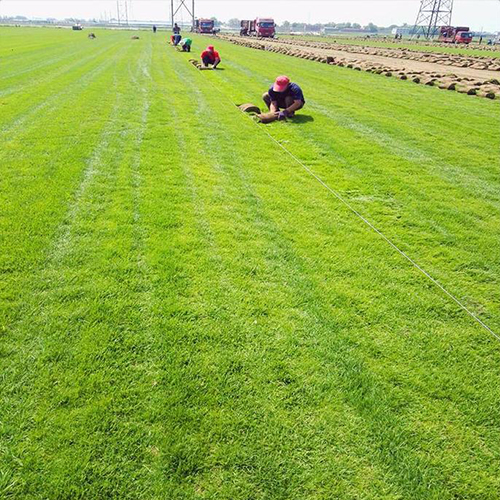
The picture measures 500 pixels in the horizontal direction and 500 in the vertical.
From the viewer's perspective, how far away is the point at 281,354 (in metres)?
3.03

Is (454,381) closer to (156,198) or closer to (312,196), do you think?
(312,196)

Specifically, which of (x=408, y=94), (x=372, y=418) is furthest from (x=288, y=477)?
(x=408, y=94)

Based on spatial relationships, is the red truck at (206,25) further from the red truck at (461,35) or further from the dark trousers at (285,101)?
the dark trousers at (285,101)

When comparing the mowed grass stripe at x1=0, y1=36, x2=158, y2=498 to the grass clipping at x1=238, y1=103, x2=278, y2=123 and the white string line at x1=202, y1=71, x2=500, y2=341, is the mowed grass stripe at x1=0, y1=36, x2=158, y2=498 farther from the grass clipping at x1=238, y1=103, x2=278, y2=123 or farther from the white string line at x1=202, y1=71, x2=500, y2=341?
the grass clipping at x1=238, y1=103, x2=278, y2=123

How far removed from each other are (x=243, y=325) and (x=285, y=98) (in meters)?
8.45

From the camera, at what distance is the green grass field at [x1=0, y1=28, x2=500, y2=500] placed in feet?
7.42

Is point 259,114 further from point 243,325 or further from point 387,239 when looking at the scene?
point 243,325

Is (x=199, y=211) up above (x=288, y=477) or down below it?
above

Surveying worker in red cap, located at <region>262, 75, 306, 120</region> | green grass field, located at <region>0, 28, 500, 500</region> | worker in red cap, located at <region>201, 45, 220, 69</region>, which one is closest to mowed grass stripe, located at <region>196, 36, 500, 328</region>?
green grass field, located at <region>0, 28, 500, 500</region>

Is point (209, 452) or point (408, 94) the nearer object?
point (209, 452)

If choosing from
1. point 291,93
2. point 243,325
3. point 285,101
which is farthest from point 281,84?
point 243,325

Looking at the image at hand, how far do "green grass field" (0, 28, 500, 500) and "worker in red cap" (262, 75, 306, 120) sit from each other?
2.82 metres

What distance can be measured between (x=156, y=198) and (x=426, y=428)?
432cm

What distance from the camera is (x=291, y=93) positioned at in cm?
1002
